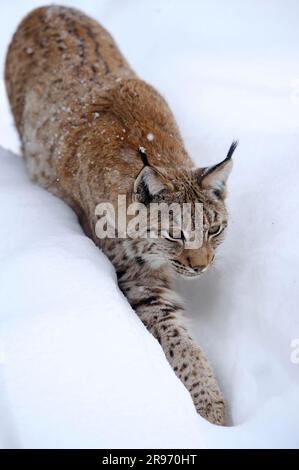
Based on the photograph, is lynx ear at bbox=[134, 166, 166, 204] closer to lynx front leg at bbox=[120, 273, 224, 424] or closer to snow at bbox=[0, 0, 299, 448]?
snow at bbox=[0, 0, 299, 448]

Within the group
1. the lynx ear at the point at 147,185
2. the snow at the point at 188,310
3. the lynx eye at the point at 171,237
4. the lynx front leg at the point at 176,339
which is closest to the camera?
the snow at the point at 188,310

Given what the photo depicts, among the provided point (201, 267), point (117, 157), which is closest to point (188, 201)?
point (201, 267)

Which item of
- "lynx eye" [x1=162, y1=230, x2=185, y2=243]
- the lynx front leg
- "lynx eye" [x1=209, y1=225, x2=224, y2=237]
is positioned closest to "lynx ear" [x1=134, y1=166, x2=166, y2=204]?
"lynx eye" [x1=162, y1=230, x2=185, y2=243]

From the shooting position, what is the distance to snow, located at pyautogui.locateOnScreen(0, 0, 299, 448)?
9.66ft

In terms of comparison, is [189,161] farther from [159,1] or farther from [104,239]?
[159,1]

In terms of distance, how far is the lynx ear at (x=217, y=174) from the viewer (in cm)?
390

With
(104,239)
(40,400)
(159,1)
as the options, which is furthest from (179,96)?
(40,400)

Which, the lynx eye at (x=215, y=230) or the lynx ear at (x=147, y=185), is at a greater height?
the lynx ear at (x=147, y=185)

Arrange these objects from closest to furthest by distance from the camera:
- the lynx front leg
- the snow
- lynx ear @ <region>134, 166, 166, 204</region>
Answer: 1. the snow
2. the lynx front leg
3. lynx ear @ <region>134, 166, 166, 204</region>

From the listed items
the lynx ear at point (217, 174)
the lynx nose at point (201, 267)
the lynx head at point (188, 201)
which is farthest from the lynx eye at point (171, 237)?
the lynx ear at point (217, 174)

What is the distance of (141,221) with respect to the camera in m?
4.12

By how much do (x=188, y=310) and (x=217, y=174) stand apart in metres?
0.98

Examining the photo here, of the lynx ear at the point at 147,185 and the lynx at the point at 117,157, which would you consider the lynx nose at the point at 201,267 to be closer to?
the lynx at the point at 117,157

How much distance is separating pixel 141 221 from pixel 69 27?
8.21 ft
